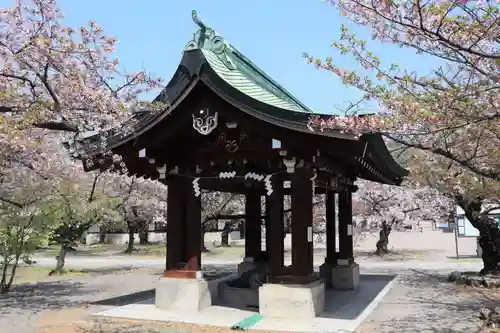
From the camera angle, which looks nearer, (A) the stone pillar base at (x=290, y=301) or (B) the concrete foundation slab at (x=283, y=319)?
(B) the concrete foundation slab at (x=283, y=319)

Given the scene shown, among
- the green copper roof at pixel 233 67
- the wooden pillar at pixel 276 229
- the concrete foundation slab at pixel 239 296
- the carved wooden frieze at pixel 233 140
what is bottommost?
the concrete foundation slab at pixel 239 296

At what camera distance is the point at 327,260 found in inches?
538

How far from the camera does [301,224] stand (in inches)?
374

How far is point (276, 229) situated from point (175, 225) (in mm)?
2311

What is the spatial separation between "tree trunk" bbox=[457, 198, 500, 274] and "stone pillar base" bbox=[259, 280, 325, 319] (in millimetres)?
7197

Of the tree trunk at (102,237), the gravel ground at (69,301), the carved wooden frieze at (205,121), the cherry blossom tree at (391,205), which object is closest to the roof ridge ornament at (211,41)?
the carved wooden frieze at (205,121)

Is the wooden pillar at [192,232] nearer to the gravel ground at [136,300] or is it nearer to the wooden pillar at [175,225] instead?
the wooden pillar at [175,225]

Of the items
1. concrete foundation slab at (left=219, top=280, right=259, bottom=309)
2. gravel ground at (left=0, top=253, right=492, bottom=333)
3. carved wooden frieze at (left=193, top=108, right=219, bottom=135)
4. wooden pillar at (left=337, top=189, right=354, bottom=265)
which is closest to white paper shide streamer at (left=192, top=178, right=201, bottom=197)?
carved wooden frieze at (left=193, top=108, right=219, bottom=135)

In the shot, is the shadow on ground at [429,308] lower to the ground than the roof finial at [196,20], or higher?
lower

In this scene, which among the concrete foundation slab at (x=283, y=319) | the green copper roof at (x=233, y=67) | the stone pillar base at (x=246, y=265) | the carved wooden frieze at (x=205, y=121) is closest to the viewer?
the concrete foundation slab at (x=283, y=319)

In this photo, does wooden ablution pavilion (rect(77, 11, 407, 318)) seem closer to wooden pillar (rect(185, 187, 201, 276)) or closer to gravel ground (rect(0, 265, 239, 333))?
wooden pillar (rect(185, 187, 201, 276))

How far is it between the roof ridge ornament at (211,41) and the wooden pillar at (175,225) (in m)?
2.87

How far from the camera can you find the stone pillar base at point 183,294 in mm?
10094

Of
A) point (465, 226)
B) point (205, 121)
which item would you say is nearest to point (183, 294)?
point (205, 121)
